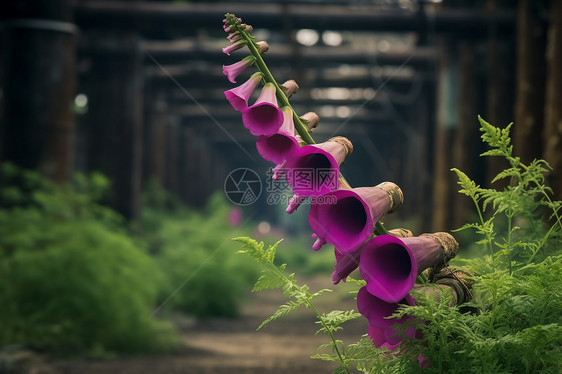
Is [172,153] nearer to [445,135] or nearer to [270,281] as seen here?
[445,135]

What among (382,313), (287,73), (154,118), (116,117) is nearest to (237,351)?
(116,117)

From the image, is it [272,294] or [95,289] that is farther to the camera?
[272,294]

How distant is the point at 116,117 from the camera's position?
11.0 meters

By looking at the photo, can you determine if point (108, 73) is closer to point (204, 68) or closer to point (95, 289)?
point (204, 68)

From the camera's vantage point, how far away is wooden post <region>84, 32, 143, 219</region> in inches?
432

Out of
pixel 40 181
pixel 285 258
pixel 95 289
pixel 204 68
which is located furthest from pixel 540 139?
pixel 285 258

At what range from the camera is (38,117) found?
8.17 m

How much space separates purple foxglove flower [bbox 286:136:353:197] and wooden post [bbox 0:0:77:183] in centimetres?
732

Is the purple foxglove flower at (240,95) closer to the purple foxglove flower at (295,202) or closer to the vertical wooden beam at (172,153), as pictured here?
the purple foxglove flower at (295,202)

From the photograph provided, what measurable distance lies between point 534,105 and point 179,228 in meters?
7.48

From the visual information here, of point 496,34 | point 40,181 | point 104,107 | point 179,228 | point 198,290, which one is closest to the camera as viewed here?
point 40,181

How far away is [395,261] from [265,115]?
39 centimetres

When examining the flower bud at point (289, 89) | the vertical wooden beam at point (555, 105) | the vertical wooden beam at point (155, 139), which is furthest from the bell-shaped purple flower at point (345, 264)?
the vertical wooden beam at point (155, 139)

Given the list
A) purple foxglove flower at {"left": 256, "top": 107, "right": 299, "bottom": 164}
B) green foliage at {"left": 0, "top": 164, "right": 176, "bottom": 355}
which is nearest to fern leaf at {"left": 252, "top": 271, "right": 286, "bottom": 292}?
purple foxglove flower at {"left": 256, "top": 107, "right": 299, "bottom": 164}
